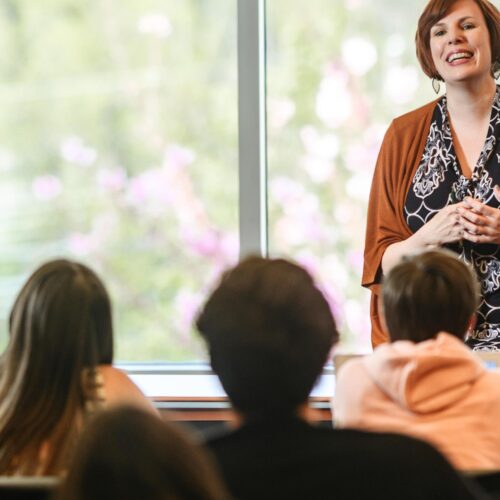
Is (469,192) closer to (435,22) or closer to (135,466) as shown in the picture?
(435,22)

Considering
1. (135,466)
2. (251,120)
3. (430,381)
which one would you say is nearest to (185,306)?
(251,120)

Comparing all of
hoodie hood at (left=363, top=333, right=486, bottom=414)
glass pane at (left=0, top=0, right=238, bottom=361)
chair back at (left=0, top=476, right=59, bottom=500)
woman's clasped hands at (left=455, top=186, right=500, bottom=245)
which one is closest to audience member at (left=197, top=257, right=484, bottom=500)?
chair back at (left=0, top=476, right=59, bottom=500)

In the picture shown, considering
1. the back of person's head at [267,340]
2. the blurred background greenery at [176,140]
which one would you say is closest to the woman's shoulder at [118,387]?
the back of person's head at [267,340]

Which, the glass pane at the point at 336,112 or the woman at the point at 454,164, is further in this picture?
the glass pane at the point at 336,112

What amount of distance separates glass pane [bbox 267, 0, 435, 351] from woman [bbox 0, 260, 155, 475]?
249 centimetres

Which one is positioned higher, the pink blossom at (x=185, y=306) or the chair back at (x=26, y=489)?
the chair back at (x=26, y=489)

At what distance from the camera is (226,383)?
1541mm

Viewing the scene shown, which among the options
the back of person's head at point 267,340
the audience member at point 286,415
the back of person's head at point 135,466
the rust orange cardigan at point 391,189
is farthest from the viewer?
the rust orange cardigan at point 391,189

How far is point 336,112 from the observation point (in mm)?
4453

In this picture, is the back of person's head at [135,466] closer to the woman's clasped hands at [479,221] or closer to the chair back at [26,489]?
the chair back at [26,489]

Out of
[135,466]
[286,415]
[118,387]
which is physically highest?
[135,466]

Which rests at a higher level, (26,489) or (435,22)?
(435,22)

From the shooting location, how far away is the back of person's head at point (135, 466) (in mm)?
865

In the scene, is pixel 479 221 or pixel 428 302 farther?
pixel 479 221
